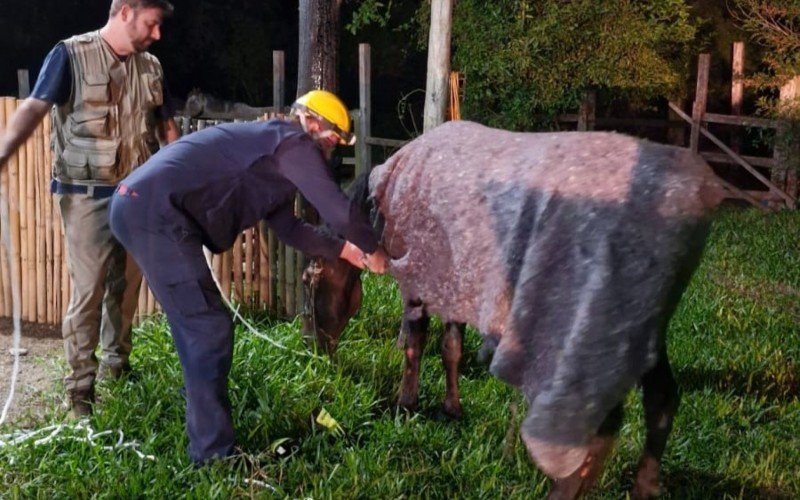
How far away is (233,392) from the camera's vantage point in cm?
504

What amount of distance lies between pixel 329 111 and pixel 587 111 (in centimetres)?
1029

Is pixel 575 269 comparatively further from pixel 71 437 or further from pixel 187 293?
pixel 71 437

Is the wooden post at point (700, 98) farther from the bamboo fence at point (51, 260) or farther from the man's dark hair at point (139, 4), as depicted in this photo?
the man's dark hair at point (139, 4)

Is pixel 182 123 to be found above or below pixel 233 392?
above

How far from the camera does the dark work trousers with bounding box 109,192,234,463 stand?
13.5 feet

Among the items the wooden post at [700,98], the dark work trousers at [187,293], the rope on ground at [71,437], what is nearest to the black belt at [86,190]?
the dark work trousers at [187,293]

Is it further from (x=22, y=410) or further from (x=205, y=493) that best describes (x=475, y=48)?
(x=205, y=493)

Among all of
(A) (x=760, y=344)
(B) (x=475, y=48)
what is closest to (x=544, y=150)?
(A) (x=760, y=344)

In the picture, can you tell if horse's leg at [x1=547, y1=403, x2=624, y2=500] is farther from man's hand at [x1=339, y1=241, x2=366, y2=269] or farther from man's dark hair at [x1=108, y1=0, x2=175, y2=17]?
man's dark hair at [x1=108, y1=0, x2=175, y2=17]

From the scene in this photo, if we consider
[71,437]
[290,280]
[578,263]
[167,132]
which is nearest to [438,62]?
[290,280]

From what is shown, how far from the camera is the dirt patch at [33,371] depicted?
17.7ft

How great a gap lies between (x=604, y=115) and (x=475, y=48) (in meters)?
3.92

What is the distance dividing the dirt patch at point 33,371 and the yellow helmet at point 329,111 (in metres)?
2.42

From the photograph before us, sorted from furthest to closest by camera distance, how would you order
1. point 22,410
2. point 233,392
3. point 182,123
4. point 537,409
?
point 182,123 < point 22,410 < point 233,392 < point 537,409
